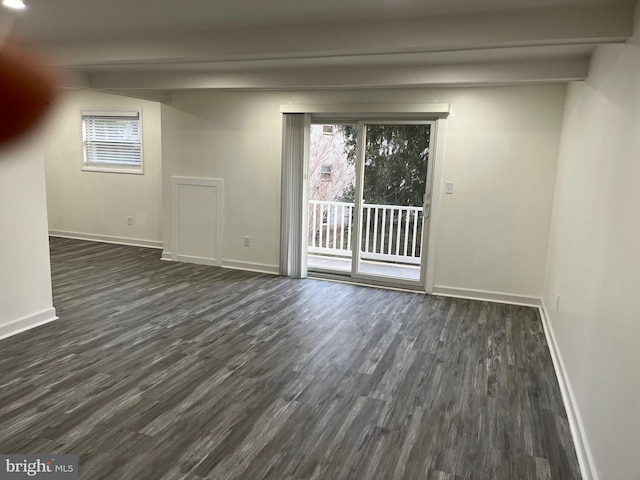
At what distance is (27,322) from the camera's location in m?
3.60

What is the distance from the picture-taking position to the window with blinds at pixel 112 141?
682 centimetres

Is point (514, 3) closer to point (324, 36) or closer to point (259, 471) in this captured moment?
point (324, 36)

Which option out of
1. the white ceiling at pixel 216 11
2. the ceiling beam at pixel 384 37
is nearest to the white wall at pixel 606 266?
the ceiling beam at pixel 384 37

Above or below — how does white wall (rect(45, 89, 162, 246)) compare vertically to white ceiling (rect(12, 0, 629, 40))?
below

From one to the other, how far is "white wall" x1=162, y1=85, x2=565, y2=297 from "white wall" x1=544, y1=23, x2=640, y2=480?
1.08 metres

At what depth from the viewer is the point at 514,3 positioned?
7.33 feet

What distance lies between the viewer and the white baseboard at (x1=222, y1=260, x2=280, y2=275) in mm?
5707

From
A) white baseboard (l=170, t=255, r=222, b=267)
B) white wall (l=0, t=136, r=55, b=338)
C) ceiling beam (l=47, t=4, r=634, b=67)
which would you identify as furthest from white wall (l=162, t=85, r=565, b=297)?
white wall (l=0, t=136, r=55, b=338)

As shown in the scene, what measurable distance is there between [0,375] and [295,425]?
1.94m

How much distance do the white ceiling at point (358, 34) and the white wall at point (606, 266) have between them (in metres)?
0.33

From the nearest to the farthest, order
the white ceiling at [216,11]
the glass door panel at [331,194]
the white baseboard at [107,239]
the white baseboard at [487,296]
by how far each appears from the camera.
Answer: the white ceiling at [216,11]
the white baseboard at [487,296]
the glass door panel at [331,194]
the white baseboard at [107,239]

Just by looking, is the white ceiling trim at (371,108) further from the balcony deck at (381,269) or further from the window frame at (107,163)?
the window frame at (107,163)

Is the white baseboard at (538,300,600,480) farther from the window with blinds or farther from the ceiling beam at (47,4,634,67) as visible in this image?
the window with blinds

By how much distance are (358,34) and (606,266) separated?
6.06ft
